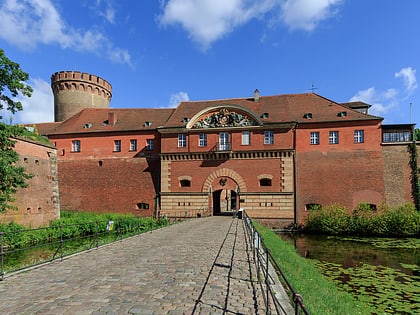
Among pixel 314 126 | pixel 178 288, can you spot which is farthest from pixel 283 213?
pixel 178 288

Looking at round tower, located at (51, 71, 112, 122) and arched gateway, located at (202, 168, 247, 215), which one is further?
round tower, located at (51, 71, 112, 122)

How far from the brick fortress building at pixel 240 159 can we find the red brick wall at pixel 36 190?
6048 mm

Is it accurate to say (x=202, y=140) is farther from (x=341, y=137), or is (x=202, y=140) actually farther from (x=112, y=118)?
(x=341, y=137)

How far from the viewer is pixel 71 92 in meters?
36.1

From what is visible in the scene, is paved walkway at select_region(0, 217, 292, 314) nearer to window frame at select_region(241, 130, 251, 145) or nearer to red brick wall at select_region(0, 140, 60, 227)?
red brick wall at select_region(0, 140, 60, 227)

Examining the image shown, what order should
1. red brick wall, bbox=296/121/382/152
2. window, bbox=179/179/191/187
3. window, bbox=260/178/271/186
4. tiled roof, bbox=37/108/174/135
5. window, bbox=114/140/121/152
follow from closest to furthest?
1. red brick wall, bbox=296/121/382/152
2. window, bbox=260/178/271/186
3. window, bbox=179/179/191/187
4. window, bbox=114/140/121/152
5. tiled roof, bbox=37/108/174/135

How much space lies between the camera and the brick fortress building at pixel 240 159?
2452 centimetres

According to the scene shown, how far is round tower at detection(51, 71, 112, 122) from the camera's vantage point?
119ft

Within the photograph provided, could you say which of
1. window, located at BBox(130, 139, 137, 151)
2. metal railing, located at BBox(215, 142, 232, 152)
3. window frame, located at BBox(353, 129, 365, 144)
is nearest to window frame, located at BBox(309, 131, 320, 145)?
window frame, located at BBox(353, 129, 365, 144)

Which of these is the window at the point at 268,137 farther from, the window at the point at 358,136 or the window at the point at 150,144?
the window at the point at 150,144

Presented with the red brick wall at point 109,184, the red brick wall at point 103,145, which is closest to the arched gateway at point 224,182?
the red brick wall at point 109,184

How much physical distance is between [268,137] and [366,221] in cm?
967

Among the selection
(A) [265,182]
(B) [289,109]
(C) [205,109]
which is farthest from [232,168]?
(B) [289,109]

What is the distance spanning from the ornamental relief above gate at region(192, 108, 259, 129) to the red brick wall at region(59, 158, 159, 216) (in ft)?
19.1
